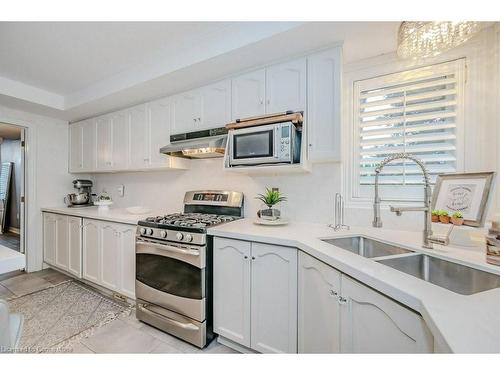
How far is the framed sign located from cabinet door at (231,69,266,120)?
1323 mm

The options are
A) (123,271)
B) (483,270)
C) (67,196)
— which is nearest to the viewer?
(483,270)

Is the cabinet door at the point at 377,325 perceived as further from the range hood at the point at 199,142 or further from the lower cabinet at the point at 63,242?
the lower cabinet at the point at 63,242

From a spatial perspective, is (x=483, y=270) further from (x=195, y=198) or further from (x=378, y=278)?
(x=195, y=198)

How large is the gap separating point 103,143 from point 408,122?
11.2ft

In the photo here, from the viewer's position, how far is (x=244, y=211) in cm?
222

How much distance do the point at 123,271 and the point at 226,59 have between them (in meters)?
2.19

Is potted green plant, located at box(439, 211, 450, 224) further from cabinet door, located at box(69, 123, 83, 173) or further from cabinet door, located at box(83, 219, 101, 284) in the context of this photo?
cabinet door, located at box(69, 123, 83, 173)

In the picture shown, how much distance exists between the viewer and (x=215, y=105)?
2.07 metres

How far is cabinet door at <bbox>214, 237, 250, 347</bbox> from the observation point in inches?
59.9

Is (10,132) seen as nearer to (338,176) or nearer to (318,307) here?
(338,176)

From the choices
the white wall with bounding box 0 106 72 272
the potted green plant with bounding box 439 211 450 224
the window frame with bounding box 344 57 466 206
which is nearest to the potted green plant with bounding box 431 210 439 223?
the potted green plant with bounding box 439 211 450 224

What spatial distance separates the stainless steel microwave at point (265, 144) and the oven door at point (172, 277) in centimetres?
78

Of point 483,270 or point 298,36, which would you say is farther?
point 298,36

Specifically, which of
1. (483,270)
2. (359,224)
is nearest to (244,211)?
(359,224)
